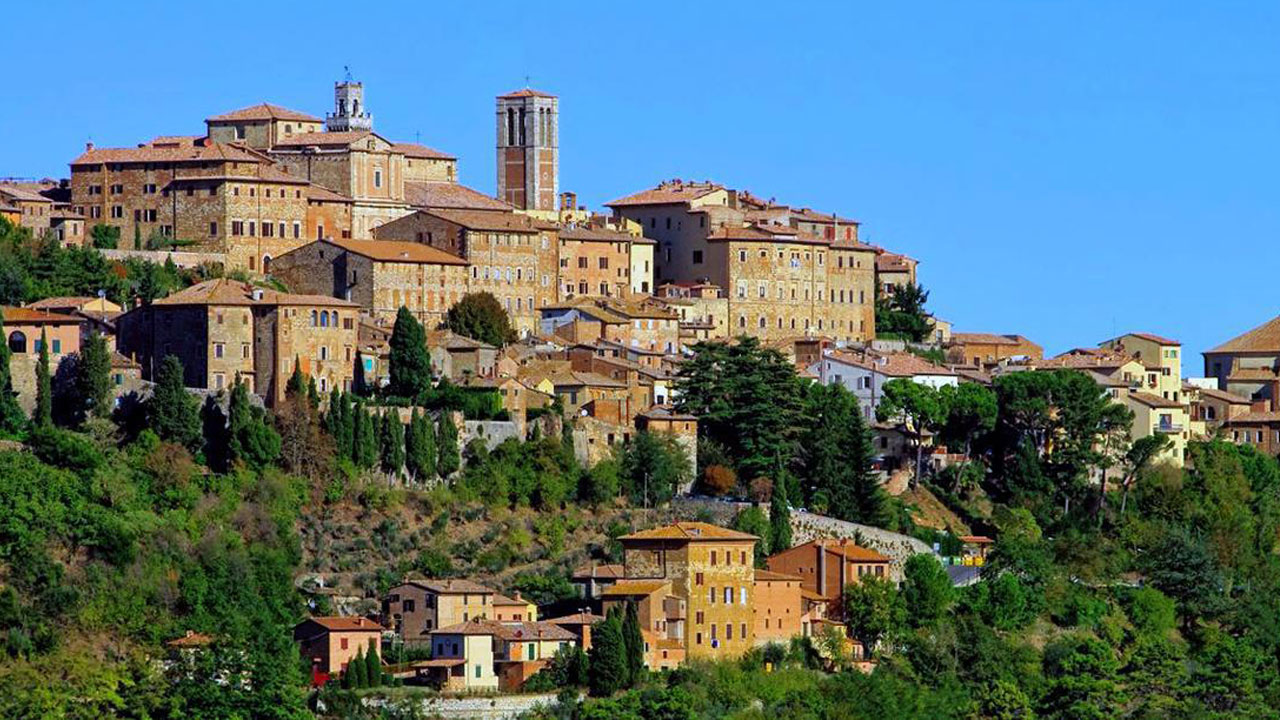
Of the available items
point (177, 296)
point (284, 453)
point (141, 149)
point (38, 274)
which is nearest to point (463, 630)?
point (284, 453)

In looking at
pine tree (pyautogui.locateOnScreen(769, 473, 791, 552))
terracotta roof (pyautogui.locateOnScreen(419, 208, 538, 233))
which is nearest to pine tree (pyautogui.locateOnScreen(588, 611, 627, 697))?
pine tree (pyautogui.locateOnScreen(769, 473, 791, 552))

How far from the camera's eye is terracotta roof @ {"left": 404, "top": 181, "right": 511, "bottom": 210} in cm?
9275

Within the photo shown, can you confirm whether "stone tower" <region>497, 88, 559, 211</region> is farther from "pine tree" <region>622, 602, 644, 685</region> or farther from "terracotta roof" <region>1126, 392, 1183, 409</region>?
"pine tree" <region>622, 602, 644, 685</region>

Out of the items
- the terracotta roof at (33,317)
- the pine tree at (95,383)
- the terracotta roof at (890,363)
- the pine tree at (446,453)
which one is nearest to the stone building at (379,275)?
the pine tree at (446,453)

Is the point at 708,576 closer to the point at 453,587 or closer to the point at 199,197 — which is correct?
the point at 453,587

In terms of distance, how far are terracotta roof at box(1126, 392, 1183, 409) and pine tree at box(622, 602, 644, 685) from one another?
84.4 feet

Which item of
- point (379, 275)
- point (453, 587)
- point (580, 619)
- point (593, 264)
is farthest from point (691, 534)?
point (593, 264)

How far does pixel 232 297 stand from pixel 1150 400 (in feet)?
83.8

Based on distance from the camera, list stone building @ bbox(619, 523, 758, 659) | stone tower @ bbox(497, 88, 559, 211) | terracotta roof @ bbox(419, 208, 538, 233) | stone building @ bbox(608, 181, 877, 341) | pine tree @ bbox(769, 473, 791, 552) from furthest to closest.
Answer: stone tower @ bbox(497, 88, 559, 211) → stone building @ bbox(608, 181, 877, 341) → terracotta roof @ bbox(419, 208, 538, 233) → pine tree @ bbox(769, 473, 791, 552) → stone building @ bbox(619, 523, 758, 659)

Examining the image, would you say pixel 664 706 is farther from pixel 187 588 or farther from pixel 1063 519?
pixel 1063 519

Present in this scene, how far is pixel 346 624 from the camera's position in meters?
69.4

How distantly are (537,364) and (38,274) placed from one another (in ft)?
37.0

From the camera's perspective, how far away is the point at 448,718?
66688mm

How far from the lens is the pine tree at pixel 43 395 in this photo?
73.1 metres
